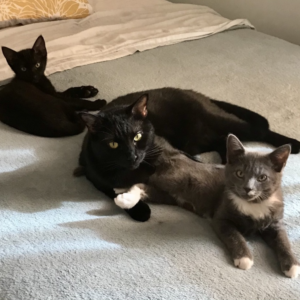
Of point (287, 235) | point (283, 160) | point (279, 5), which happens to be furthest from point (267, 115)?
point (279, 5)

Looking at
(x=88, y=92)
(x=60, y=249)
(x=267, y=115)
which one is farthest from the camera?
(x=88, y=92)

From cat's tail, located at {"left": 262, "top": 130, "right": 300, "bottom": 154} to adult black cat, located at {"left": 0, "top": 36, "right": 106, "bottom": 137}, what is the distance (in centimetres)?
78

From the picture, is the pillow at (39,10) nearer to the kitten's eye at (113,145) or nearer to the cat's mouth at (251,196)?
the kitten's eye at (113,145)

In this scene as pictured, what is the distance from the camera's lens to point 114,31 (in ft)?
7.73

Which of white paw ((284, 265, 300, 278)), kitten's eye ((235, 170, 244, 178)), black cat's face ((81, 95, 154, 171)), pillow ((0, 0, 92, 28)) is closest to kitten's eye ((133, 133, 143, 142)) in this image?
black cat's face ((81, 95, 154, 171))

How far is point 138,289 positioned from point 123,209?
0.37 m

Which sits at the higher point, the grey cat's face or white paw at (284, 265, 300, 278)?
the grey cat's face

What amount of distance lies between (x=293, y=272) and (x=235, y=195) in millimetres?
296

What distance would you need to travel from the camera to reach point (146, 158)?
133 centimetres

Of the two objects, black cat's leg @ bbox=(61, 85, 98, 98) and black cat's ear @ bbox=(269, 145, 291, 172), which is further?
black cat's leg @ bbox=(61, 85, 98, 98)

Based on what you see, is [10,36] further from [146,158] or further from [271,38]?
[271,38]

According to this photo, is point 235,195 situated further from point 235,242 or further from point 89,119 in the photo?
point 89,119

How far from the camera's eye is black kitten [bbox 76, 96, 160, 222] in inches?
47.7

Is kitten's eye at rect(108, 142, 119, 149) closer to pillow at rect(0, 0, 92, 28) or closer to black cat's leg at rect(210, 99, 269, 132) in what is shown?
black cat's leg at rect(210, 99, 269, 132)
